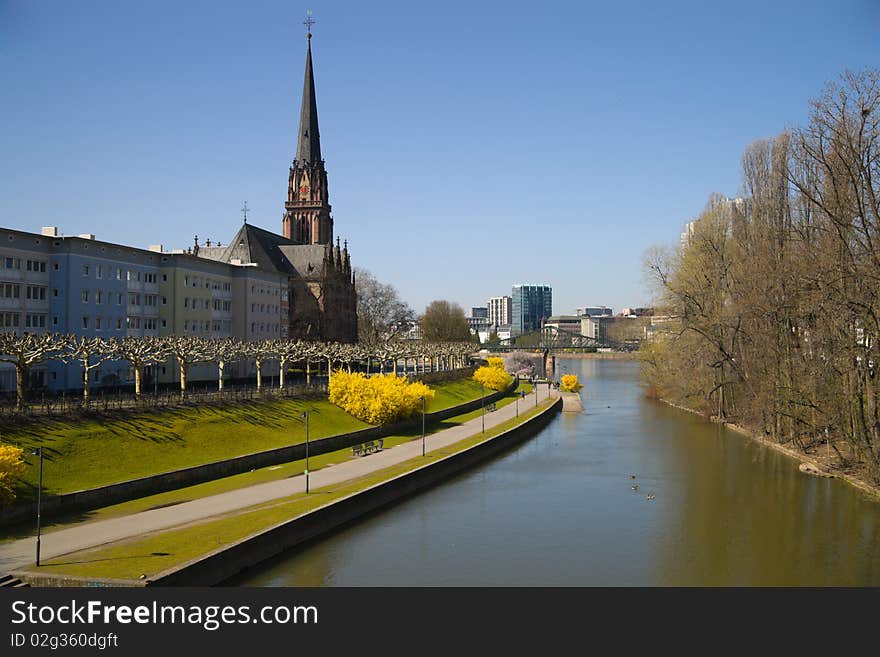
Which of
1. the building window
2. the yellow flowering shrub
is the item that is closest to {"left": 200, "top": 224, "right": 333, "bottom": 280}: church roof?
the yellow flowering shrub

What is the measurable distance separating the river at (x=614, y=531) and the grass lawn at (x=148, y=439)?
927 centimetres

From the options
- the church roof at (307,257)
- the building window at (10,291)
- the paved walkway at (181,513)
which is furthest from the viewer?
the church roof at (307,257)

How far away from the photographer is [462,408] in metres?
74.3

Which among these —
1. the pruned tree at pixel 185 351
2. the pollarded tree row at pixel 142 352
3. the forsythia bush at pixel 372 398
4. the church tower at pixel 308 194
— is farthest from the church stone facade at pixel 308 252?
the pruned tree at pixel 185 351

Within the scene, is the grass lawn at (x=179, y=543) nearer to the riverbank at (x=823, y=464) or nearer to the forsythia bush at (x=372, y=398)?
the forsythia bush at (x=372, y=398)

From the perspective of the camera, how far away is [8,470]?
27.6m

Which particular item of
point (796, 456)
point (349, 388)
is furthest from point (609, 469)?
point (349, 388)

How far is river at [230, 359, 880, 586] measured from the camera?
2644 centimetres

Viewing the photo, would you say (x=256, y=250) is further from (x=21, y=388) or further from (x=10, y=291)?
(x=21, y=388)

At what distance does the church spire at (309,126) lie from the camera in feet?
353

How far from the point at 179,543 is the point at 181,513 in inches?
185
